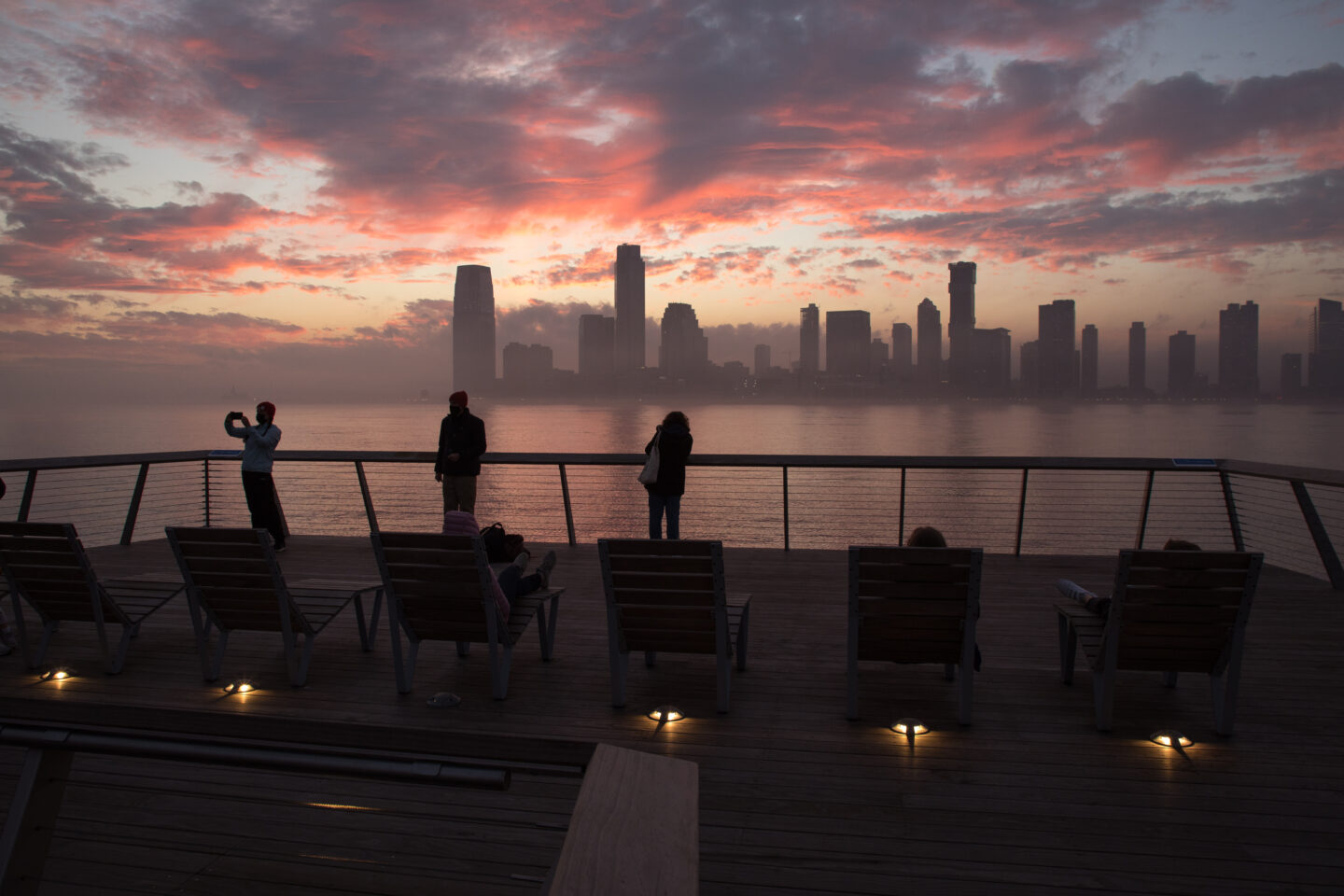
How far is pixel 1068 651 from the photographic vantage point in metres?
4.25

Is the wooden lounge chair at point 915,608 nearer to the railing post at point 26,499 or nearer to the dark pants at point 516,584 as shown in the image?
the dark pants at point 516,584

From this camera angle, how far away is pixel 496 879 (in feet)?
7.90

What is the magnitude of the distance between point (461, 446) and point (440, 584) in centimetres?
430

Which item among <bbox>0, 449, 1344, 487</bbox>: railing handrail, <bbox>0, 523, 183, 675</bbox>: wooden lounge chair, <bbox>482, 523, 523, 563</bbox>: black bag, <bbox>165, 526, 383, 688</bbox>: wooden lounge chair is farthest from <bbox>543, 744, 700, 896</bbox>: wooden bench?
<bbox>0, 449, 1344, 487</bbox>: railing handrail

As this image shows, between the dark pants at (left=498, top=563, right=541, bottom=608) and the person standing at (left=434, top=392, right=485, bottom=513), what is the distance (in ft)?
11.1

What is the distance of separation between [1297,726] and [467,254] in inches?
5952

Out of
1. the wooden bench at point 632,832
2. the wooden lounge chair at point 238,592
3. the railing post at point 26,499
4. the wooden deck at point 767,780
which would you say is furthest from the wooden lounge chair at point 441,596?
the railing post at point 26,499

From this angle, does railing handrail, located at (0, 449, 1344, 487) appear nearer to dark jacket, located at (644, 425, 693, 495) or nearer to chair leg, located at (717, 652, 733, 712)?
dark jacket, located at (644, 425, 693, 495)

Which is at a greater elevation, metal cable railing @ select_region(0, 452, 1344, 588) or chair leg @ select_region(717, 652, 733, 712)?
chair leg @ select_region(717, 652, 733, 712)

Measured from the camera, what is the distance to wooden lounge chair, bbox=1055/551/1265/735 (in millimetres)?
3445

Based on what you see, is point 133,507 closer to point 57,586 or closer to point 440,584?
point 57,586

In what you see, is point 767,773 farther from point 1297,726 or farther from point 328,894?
point 1297,726

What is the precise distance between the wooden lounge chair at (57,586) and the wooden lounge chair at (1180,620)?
5.14 meters

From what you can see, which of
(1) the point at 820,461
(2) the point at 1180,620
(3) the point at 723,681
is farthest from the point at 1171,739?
(1) the point at 820,461
